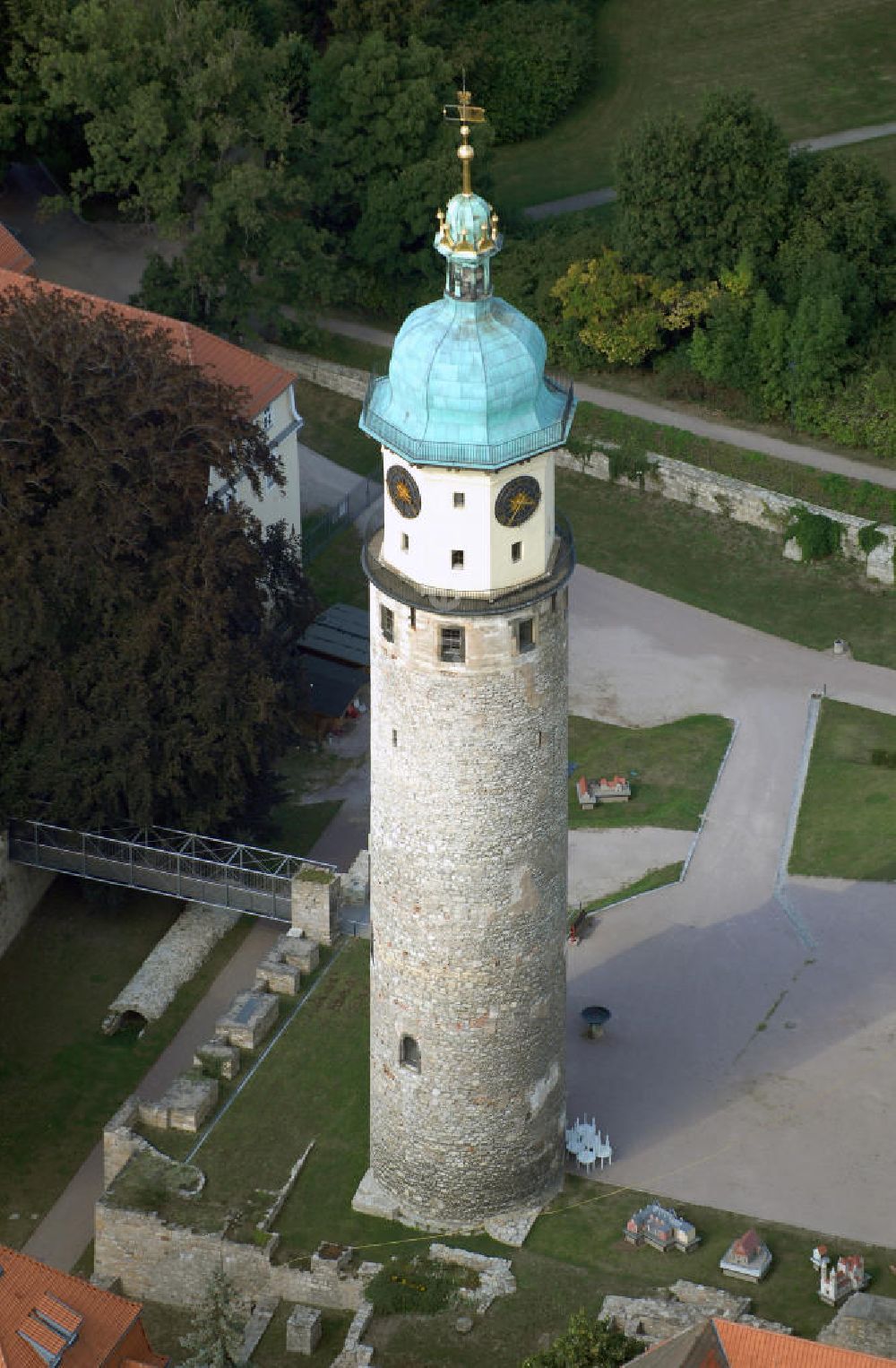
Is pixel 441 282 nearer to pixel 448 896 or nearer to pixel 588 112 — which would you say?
pixel 588 112

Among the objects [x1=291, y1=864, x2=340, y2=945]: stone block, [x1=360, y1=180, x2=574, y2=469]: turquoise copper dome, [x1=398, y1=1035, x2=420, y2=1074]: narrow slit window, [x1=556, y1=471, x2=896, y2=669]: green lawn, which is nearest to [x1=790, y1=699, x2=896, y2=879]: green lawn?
[x1=556, y1=471, x2=896, y2=669]: green lawn

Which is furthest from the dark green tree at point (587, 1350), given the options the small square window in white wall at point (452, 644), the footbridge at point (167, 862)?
the footbridge at point (167, 862)

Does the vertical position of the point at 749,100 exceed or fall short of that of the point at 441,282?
it exceeds it

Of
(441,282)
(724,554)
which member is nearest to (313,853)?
(724,554)

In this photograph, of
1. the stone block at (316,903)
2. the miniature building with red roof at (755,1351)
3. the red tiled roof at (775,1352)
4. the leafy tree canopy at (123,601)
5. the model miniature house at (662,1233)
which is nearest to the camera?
the miniature building with red roof at (755,1351)

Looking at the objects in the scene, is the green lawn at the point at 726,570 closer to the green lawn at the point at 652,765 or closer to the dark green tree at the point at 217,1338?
the green lawn at the point at 652,765

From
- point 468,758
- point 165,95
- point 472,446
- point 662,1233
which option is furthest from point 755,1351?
point 165,95
